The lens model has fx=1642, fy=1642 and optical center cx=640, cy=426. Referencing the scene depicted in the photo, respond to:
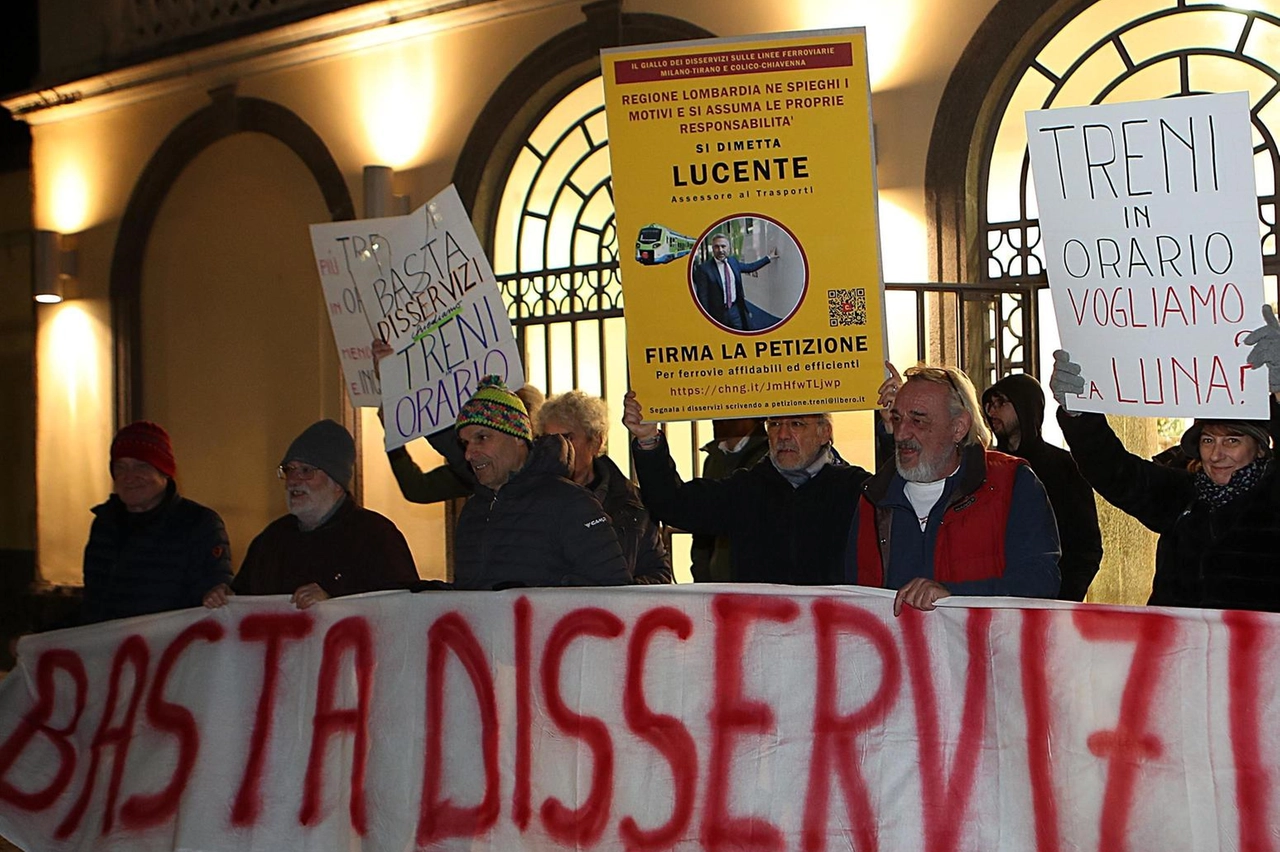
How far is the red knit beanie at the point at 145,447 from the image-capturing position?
214 inches

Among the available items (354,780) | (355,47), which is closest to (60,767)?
(354,780)

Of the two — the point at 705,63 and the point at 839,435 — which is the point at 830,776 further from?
the point at 839,435

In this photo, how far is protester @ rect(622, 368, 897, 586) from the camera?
4.59 meters

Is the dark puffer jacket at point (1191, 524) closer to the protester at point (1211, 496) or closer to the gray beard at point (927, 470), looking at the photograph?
the protester at point (1211, 496)

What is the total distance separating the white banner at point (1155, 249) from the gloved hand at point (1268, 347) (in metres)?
0.04

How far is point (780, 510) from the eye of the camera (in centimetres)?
467

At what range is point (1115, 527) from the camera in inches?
264

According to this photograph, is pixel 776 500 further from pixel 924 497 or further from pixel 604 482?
pixel 604 482

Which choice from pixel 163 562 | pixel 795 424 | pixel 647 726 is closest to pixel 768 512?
pixel 795 424

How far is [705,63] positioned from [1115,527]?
126 inches

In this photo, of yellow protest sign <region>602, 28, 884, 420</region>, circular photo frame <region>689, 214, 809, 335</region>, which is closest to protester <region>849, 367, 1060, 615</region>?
yellow protest sign <region>602, 28, 884, 420</region>

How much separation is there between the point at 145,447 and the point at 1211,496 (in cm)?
336

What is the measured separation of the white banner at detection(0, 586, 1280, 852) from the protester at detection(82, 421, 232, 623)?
171mm

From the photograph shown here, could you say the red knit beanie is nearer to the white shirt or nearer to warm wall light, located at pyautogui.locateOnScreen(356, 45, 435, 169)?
the white shirt
